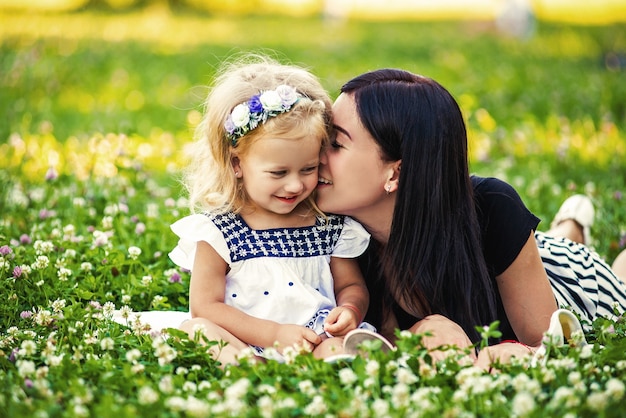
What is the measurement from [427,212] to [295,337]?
75cm

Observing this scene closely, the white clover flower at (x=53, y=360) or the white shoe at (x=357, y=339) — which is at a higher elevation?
the white shoe at (x=357, y=339)

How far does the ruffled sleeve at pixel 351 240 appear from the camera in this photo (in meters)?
3.64

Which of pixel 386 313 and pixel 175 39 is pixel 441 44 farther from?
pixel 386 313

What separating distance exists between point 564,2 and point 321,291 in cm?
2283

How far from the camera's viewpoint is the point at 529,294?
12.1 ft

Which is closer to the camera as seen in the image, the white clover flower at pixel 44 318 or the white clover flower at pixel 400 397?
the white clover flower at pixel 400 397

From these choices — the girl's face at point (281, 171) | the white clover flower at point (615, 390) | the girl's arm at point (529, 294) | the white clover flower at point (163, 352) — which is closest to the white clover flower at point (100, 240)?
the girl's face at point (281, 171)

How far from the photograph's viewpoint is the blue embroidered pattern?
11.6 feet

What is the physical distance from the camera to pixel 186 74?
11367mm

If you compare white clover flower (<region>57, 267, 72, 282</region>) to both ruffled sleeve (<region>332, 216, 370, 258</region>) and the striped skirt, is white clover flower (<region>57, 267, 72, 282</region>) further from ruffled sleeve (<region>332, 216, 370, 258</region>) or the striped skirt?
the striped skirt

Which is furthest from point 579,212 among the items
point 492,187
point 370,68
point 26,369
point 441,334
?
point 370,68

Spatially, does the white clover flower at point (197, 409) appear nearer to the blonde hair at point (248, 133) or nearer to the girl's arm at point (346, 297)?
the girl's arm at point (346, 297)

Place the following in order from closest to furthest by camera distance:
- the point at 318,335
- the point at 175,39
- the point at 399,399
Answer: the point at 399,399
the point at 318,335
the point at 175,39

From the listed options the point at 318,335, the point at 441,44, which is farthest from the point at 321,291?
the point at 441,44
